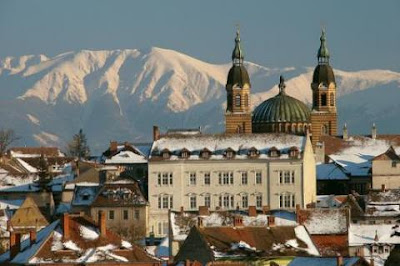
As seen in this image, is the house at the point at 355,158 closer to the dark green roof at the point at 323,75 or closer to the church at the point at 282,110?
the church at the point at 282,110

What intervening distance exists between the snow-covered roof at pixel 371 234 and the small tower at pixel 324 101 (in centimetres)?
6439

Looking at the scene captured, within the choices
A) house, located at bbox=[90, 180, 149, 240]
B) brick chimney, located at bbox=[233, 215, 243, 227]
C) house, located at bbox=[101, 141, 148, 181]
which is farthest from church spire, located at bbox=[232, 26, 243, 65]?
brick chimney, located at bbox=[233, 215, 243, 227]

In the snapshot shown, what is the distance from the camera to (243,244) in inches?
3964

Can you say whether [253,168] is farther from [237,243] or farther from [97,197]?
[237,243]

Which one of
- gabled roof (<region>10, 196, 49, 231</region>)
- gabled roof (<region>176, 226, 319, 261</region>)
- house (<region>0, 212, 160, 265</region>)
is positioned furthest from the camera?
gabled roof (<region>10, 196, 49, 231</region>)

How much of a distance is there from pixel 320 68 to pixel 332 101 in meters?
4.07

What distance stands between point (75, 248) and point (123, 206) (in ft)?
129

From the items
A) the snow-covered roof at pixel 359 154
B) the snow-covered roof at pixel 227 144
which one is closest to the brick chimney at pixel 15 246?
the snow-covered roof at pixel 227 144

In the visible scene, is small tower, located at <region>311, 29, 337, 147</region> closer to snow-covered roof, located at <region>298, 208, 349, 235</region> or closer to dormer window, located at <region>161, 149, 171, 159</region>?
dormer window, located at <region>161, 149, 171, 159</region>

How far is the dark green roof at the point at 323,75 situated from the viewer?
7293 inches

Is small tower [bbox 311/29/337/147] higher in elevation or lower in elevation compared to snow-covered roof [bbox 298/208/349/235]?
higher

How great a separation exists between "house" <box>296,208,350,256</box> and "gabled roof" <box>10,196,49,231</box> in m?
19.5

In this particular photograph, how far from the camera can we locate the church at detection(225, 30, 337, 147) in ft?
587

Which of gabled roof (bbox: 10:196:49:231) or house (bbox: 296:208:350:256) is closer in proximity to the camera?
house (bbox: 296:208:350:256)
